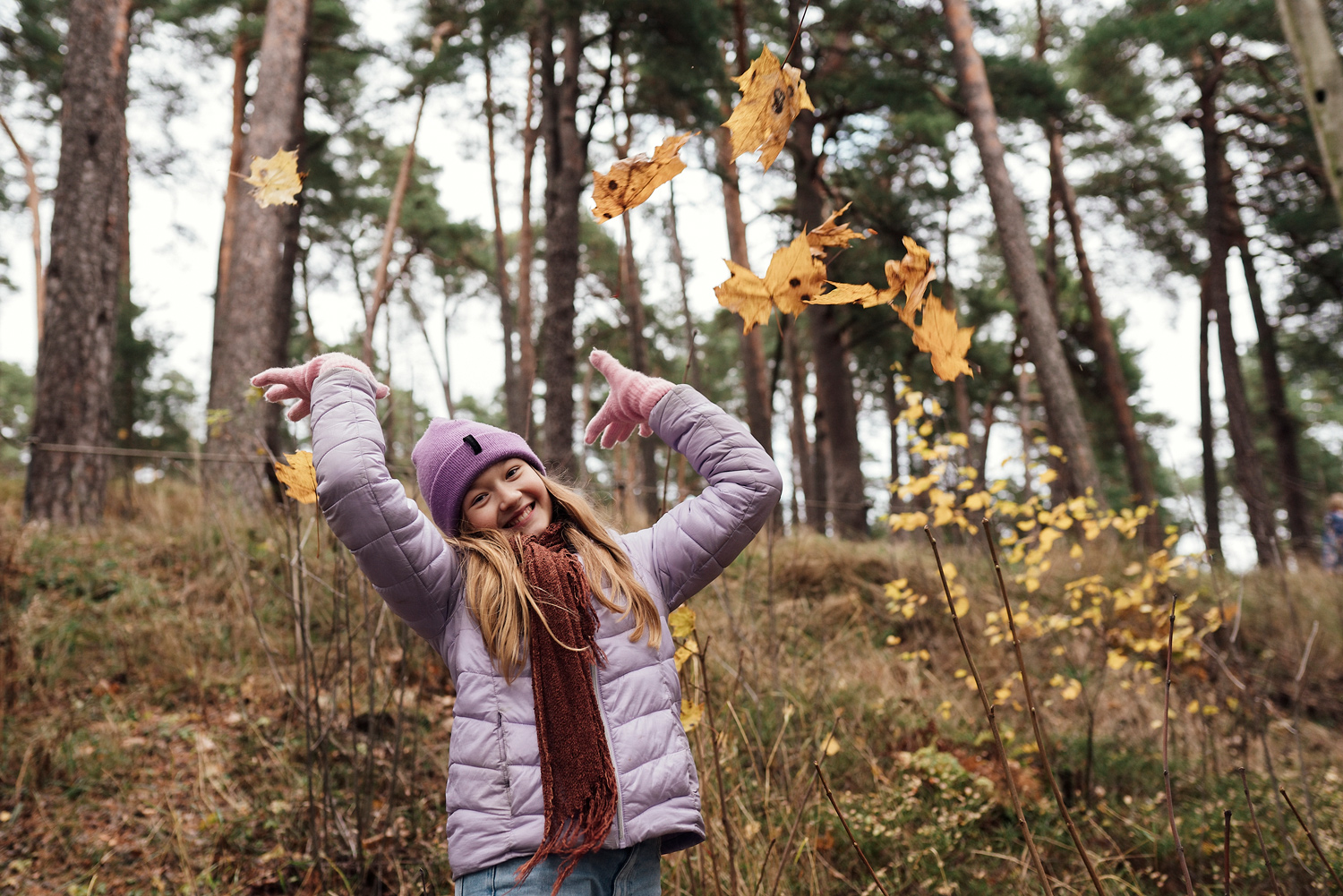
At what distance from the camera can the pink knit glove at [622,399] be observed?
1597 mm

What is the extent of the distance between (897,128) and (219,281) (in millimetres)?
9929

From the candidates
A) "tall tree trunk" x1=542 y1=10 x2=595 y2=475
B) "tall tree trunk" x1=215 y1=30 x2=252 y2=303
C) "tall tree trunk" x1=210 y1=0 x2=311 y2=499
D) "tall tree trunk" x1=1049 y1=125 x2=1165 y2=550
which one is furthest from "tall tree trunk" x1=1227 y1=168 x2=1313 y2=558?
"tall tree trunk" x1=215 y1=30 x2=252 y2=303

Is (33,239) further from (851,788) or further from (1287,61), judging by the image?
(1287,61)

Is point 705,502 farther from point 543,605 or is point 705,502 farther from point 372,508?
point 372,508

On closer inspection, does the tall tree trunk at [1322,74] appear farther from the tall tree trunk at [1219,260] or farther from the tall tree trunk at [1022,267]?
the tall tree trunk at [1219,260]

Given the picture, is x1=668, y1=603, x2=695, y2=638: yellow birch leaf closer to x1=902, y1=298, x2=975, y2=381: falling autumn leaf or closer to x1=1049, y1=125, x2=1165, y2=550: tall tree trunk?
x1=902, y1=298, x2=975, y2=381: falling autumn leaf

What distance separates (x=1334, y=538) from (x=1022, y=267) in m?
3.76

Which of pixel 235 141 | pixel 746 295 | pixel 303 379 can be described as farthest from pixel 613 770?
pixel 235 141

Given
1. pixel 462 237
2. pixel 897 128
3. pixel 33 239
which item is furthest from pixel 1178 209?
pixel 33 239

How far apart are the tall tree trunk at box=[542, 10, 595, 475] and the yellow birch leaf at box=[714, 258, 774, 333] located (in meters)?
4.70

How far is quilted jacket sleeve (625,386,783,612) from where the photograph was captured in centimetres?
150

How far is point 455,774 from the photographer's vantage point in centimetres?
132

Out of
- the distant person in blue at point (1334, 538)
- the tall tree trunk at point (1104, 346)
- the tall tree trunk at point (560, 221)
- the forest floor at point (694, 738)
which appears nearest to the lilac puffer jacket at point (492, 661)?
the forest floor at point (694, 738)

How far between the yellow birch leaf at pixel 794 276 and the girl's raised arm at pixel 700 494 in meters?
0.39
